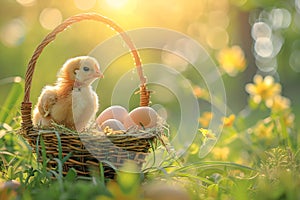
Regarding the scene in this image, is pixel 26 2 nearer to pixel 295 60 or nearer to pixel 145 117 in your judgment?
pixel 295 60

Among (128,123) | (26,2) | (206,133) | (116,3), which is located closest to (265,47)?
(116,3)

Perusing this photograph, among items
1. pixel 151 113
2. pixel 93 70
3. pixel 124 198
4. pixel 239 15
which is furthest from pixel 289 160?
pixel 239 15

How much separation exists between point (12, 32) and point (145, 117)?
18.7 feet

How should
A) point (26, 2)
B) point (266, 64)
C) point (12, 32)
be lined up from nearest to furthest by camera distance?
point (26, 2), point (12, 32), point (266, 64)

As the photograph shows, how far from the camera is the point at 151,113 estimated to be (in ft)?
6.42

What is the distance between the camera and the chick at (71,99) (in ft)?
6.33

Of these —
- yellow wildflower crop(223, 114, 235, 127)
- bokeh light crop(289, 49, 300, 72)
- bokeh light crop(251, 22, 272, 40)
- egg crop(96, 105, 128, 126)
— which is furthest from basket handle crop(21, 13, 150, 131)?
bokeh light crop(289, 49, 300, 72)

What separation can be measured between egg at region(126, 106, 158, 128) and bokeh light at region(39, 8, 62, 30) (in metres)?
4.82

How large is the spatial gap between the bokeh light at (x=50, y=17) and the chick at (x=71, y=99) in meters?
4.70

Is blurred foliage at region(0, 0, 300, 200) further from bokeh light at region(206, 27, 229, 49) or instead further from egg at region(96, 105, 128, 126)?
egg at region(96, 105, 128, 126)

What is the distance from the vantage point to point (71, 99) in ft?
6.37

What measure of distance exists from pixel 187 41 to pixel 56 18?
295cm

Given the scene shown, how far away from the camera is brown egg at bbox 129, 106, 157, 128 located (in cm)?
194

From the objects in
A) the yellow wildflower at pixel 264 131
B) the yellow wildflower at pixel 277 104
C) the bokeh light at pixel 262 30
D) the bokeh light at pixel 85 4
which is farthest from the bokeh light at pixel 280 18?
the yellow wildflower at pixel 264 131
